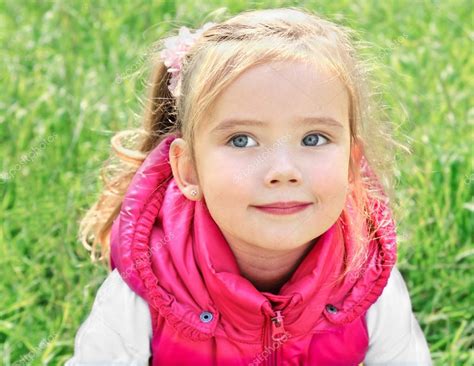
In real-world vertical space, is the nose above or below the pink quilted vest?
above

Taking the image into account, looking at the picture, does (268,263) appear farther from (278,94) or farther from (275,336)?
(278,94)

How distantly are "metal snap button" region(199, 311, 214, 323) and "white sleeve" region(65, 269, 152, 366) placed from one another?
0.13 m

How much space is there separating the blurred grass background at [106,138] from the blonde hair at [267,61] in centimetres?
16

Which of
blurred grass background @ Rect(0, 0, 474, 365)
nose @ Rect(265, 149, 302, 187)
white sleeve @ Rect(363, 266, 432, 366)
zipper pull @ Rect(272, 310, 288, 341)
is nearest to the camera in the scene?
nose @ Rect(265, 149, 302, 187)

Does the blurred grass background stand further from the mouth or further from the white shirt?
the mouth

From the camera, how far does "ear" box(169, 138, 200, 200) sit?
193 cm

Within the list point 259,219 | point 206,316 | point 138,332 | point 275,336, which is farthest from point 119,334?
point 259,219

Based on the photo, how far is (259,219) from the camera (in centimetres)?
177

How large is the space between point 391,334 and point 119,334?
58 centimetres

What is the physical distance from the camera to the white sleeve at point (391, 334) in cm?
203

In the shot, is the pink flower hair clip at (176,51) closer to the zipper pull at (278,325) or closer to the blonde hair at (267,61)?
the blonde hair at (267,61)

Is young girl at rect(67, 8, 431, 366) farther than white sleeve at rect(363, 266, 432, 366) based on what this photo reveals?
No

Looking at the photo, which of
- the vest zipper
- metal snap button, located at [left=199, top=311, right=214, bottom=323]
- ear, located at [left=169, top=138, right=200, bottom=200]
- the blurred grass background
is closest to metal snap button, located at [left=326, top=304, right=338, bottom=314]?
the vest zipper

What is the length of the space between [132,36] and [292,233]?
75.4 inches
